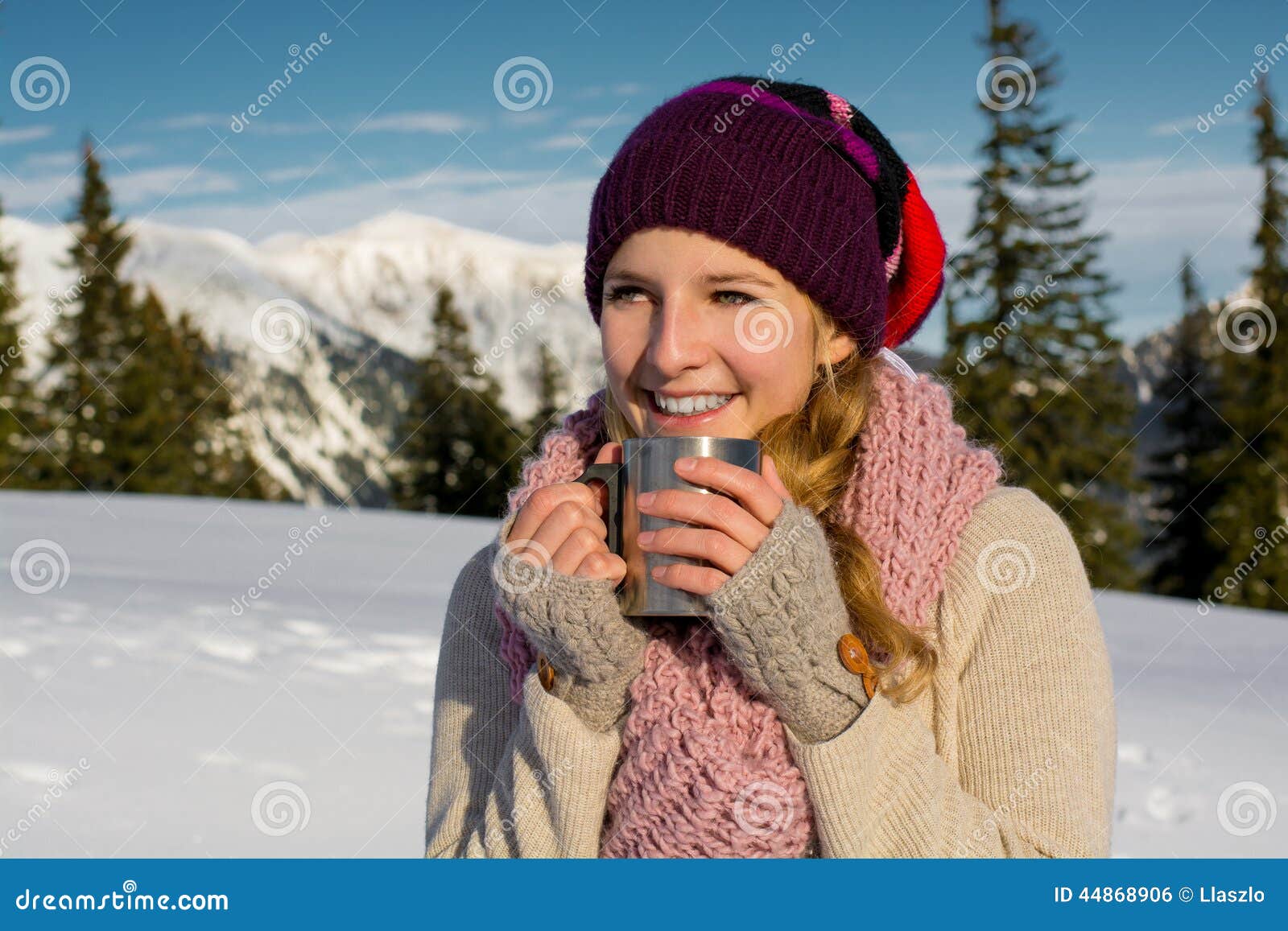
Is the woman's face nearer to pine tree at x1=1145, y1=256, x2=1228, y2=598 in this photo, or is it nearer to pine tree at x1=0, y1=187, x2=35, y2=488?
pine tree at x1=1145, y1=256, x2=1228, y2=598

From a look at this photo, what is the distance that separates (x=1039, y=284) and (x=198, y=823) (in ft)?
95.1

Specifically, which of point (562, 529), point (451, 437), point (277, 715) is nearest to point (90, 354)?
point (451, 437)

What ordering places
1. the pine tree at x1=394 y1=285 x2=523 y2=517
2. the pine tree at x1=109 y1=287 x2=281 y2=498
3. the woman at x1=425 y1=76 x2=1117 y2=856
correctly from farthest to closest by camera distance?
1. the pine tree at x1=109 y1=287 x2=281 y2=498
2. the pine tree at x1=394 y1=285 x2=523 y2=517
3. the woman at x1=425 y1=76 x2=1117 y2=856

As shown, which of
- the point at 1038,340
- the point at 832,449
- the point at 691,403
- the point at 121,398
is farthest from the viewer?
the point at 121,398

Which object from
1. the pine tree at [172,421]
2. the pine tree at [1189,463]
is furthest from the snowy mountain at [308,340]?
the pine tree at [1189,463]

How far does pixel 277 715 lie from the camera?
641 cm

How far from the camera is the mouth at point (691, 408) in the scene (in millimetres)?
2246

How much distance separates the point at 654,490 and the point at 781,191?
2.40 feet

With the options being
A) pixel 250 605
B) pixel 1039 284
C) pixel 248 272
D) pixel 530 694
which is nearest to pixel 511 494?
pixel 530 694

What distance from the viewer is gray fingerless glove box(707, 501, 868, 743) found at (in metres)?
1.92

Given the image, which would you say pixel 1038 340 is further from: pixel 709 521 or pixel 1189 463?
pixel 709 521

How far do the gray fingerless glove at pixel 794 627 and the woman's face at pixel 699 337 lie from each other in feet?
1.15

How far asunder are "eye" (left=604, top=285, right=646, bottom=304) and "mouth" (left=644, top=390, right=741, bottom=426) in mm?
193

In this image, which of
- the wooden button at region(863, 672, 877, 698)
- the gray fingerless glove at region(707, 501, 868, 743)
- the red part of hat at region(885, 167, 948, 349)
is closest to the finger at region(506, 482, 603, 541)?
the gray fingerless glove at region(707, 501, 868, 743)
